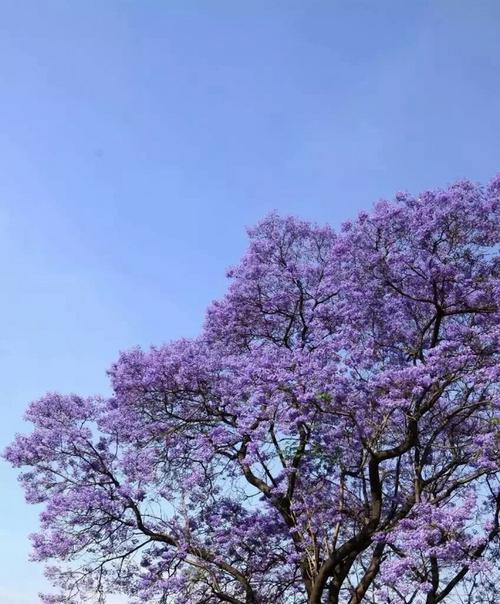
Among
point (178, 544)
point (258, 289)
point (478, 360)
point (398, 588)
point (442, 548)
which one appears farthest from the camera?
point (258, 289)

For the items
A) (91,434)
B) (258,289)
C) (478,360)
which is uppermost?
(258,289)

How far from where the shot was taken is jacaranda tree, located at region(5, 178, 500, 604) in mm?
12594

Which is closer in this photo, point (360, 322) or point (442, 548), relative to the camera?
point (442, 548)

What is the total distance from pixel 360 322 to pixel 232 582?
520 cm

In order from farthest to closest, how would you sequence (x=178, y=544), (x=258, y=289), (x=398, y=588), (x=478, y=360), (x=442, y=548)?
(x=258, y=289) → (x=178, y=544) → (x=478, y=360) → (x=398, y=588) → (x=442, y=548)

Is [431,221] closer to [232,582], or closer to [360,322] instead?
[360,322]

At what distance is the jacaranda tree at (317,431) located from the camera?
41.3 feet

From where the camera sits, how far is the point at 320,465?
1327 centimetres

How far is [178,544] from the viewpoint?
13492mm

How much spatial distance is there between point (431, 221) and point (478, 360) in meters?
2.49

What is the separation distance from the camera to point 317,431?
42.2 feet

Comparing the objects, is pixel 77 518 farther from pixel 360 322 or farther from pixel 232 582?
pixel 360 322

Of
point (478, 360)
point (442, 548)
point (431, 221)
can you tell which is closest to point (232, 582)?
point (442, 548)

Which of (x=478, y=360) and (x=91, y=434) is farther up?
(x=478, y=360)
